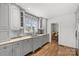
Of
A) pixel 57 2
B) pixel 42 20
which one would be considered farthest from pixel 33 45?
pixel 57 2

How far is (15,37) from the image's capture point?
270 cm

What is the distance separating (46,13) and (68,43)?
A: 701 millimetres

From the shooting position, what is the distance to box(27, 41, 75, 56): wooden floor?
2396 millimetres

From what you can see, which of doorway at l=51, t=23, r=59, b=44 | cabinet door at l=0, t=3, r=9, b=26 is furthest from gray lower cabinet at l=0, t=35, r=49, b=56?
cabinet door at l=0, t=3, r=9, b=26

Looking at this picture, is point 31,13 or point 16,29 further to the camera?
point 16,29

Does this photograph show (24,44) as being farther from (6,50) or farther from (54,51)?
(54,51)

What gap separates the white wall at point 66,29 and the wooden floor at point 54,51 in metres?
0.10

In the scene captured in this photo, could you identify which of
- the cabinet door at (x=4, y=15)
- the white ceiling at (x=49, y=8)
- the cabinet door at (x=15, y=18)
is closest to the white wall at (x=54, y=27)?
the white ceiling at (x=49, y=8)

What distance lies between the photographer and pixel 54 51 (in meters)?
2.50

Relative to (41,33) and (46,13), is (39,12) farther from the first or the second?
(41,33)

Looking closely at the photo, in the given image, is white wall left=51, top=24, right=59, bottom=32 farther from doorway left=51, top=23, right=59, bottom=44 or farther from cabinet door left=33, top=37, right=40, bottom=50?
cabinet door left=33, top=37, right=40, bottom=50

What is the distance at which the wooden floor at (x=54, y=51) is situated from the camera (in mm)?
2396

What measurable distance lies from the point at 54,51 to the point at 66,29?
1.52ft

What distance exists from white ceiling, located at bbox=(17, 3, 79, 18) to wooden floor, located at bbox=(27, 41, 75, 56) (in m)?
0.57
